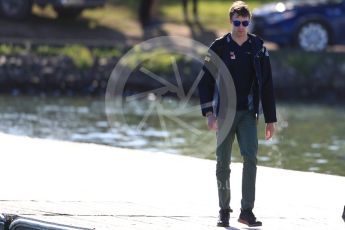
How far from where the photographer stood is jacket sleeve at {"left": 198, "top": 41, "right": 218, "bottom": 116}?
997cm

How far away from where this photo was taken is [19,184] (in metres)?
12.1

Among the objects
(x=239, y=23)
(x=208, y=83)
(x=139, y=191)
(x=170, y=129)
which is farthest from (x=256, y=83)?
(x=170, y=129)

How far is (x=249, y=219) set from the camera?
1011 cm

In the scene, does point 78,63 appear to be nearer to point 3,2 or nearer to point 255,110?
point 3,2

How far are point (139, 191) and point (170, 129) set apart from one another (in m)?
10.9

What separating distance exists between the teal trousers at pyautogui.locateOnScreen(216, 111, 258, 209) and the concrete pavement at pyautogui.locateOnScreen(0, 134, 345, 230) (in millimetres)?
245

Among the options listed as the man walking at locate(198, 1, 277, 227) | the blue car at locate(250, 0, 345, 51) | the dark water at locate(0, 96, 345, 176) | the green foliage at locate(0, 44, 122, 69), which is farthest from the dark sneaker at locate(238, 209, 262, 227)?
the blue car at locate(250, 0, 345, 51)

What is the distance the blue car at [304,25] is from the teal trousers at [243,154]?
64.7 feet

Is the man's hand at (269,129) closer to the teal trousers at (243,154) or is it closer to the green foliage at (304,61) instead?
the teal trousers at (243,154)

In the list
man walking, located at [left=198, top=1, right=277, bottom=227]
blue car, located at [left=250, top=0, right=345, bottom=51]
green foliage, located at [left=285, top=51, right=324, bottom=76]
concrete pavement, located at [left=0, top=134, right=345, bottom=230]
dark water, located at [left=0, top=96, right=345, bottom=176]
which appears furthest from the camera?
blue car, located at [left=250, top=0, right=345, bottom=51]

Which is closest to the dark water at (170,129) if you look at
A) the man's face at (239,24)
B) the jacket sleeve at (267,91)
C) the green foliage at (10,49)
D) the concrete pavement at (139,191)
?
the green foliage at (10,49)

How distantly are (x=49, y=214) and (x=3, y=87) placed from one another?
60.8 ft

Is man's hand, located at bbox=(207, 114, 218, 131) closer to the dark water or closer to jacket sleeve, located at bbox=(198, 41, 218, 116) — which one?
jacket sleeve, located at bbox=(198, 41, 218, 116)

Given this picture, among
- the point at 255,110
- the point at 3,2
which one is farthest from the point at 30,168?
the point at 3,2
